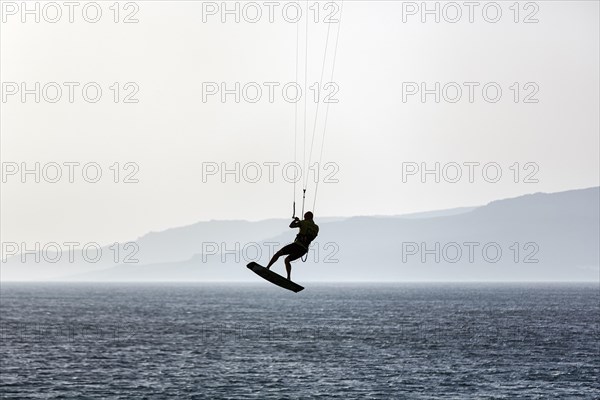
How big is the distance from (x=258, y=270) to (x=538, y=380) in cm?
7674

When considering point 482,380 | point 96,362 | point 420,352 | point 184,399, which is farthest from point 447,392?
point 96,362

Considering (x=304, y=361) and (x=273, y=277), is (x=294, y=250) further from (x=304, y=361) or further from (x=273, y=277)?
(x=304, y=361)

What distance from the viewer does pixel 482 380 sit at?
366ft

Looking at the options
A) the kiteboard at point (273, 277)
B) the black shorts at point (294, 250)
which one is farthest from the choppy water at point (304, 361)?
the black shorts at point (294, 250)

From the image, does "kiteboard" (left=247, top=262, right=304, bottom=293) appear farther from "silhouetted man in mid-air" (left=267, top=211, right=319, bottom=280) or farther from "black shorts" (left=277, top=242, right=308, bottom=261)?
"black shorts" (left=277, top=242, right=308, bottom=261)

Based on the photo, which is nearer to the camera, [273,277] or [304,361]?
[273,277]

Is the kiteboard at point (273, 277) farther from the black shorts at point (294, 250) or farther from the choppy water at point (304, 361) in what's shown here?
→ the choppy water at point (304, 361)

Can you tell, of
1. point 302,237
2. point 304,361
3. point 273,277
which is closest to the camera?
point 302,237

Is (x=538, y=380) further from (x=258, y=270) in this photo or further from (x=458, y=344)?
(x=258, y=270)

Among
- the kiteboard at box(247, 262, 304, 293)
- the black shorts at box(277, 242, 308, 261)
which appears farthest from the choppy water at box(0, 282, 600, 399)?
the black shorts at box(277, 242, 308, 261)

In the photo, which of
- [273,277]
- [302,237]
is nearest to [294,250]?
[302,237]

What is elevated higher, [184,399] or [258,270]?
[258,270]

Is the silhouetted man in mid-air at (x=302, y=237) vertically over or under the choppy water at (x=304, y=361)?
over

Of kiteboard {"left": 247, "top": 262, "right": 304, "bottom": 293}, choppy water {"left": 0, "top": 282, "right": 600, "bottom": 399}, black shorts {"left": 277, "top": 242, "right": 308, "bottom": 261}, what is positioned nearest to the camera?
black shorts {"left": 277, "top": 242, "right": 308, "bottom": 261}
